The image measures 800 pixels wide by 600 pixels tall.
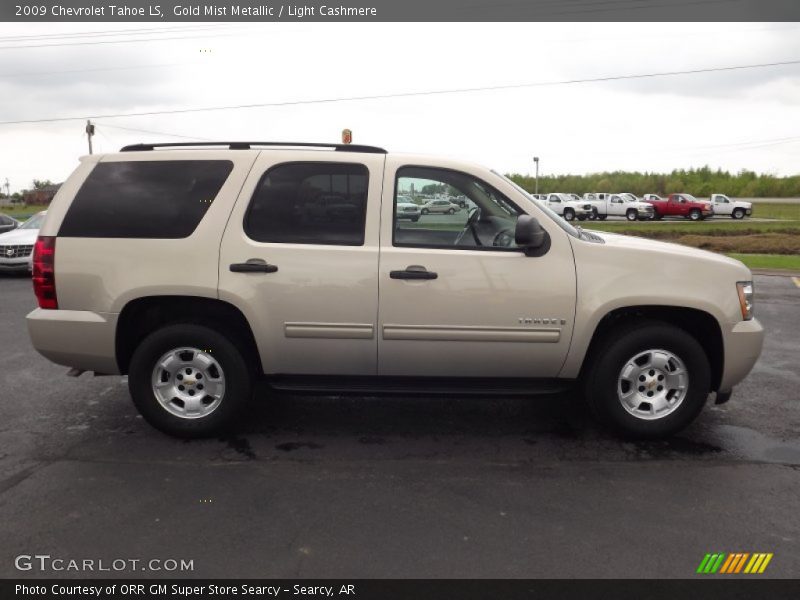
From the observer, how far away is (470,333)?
4.36 metres

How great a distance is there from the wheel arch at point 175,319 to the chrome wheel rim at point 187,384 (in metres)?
0.24

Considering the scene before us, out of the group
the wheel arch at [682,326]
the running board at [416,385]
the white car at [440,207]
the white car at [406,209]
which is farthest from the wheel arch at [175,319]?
the wheel arch at [682,326]

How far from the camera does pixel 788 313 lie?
9617 millimetres

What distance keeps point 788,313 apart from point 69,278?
31.3 ft

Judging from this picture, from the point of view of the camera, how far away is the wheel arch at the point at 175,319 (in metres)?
4.50

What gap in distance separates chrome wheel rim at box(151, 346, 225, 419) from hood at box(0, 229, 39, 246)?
35.6ft

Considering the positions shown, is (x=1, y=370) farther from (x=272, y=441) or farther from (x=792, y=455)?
(x=792, y=455)

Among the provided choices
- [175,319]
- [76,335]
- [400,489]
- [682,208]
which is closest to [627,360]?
[400,489]

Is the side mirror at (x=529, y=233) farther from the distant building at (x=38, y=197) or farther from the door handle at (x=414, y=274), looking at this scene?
the distant building at (x=38, y=197)

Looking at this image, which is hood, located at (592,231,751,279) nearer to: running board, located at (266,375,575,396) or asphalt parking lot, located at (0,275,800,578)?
running board, located at (266,375,575,396)

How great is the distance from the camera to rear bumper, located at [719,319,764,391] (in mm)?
4422

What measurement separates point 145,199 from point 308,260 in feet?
4.07

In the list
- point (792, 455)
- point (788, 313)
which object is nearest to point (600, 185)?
point (788, 313)

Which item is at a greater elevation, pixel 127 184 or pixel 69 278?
pixel 127 184
